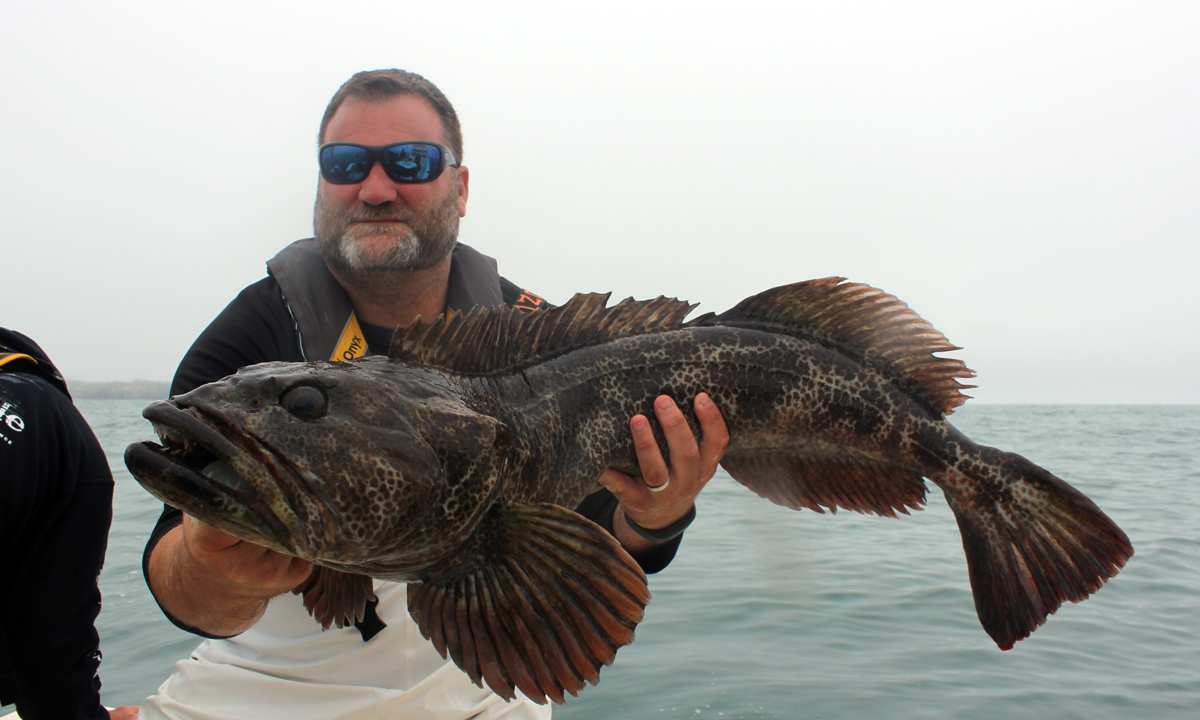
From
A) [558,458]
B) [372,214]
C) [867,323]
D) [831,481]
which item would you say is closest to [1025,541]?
[831,481]

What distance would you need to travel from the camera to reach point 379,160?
3.39 m

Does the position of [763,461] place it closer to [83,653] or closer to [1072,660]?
[83,653]

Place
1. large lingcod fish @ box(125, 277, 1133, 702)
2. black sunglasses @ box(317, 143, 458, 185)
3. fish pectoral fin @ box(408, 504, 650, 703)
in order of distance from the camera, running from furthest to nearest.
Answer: black sunglasses @ box(317, 143, 458, 185) < fish pectoral fin @ box(408, 504, 650, 703) < large lingcod fish @ box(125, 277, 1133, 702)

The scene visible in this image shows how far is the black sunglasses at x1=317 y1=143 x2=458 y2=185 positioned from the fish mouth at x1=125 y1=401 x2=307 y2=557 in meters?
1.93

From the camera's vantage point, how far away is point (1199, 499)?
13.8 metres

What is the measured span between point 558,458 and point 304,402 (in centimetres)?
87

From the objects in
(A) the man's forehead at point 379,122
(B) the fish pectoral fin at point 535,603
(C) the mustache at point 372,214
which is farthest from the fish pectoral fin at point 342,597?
(A) the man's forehead at point 379,122

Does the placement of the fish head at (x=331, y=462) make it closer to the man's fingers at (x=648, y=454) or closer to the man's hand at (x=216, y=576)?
the man's hand at (x=216, y=576)

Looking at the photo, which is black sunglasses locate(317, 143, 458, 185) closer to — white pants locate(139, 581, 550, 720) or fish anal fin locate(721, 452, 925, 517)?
white pants locate(139, 581, 550, 720)

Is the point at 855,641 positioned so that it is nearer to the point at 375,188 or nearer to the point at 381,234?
the point at 381,234

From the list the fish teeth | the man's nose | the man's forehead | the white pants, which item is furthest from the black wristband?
the man's forehead

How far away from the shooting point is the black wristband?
3.04 m

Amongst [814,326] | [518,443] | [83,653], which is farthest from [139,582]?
[814,326]

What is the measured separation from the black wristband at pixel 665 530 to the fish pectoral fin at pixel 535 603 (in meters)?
0.97
